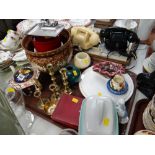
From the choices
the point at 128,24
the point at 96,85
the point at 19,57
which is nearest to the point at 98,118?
the point at 96,85

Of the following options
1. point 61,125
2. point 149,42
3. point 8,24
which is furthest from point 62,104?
point 8,24

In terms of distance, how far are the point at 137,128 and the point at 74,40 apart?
0.46 m

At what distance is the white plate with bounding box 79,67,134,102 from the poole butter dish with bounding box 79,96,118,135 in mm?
79

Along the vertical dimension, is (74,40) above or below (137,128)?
above

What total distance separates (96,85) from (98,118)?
17 cm

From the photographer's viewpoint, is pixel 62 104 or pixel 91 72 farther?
pixel 91 72

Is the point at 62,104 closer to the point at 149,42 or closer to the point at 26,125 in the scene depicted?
the point at 26,125

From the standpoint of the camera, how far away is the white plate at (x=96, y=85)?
545 mm

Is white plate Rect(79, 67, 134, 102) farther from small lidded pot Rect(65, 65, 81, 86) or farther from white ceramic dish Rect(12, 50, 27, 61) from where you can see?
white ceramic dish Rect(12, 50, 27, 61)

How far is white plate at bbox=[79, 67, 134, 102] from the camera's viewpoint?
0.54 m

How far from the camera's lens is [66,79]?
551 mm

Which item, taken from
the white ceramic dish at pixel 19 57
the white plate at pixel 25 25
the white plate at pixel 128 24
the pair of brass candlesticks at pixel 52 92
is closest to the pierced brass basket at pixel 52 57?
the pair of brass candlesticks at pixel 52 92

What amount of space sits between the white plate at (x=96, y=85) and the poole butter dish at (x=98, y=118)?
0.08m

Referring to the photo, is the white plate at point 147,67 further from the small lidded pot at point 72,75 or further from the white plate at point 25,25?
the white plate at point 25,25
